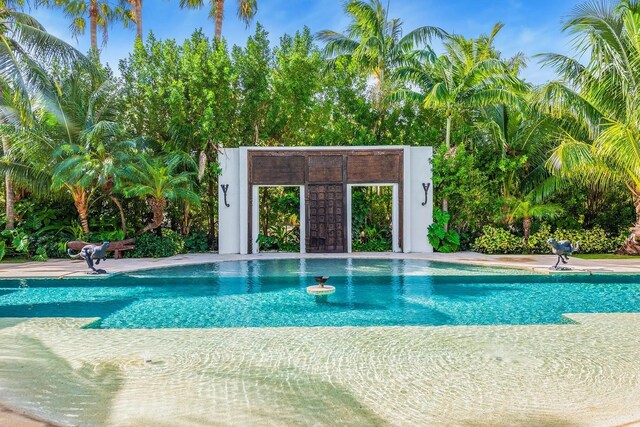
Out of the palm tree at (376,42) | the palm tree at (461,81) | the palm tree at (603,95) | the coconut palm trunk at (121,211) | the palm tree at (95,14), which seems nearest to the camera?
the palm tree at (603,95)

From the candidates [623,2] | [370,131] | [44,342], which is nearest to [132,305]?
[44,342]

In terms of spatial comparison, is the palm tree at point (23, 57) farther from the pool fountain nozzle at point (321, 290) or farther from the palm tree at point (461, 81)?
the palm tree at point (461, 81)

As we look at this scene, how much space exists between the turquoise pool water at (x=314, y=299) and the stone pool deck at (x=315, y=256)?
31 centimetres

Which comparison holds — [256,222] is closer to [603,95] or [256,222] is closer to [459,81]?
[459,81]

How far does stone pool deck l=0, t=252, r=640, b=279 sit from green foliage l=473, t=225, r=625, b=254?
0.67 meters

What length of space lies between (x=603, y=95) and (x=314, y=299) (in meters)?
9.64

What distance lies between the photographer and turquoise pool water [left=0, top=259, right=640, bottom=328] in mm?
6172

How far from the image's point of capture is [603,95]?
1159 cm

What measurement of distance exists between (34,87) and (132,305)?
27.0 feet

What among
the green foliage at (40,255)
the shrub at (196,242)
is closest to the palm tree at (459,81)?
the shrub at (196,242)

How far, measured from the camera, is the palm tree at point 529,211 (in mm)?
12891

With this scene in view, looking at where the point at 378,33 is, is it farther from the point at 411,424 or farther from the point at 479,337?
the point at 411,424

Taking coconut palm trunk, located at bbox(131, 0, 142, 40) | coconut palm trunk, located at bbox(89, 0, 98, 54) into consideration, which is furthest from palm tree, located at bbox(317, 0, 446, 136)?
coconut palm trunk, located at bbox(89, 0, 98, 54)

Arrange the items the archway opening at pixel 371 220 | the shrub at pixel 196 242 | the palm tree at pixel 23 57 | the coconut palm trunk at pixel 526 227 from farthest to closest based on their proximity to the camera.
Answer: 1. the archway opening at pixel 371 220
2. the shrub at pixel 196 242
3. the coconut palm trunk at pixel 526 227
4. the palm tree at pixel 23 57
